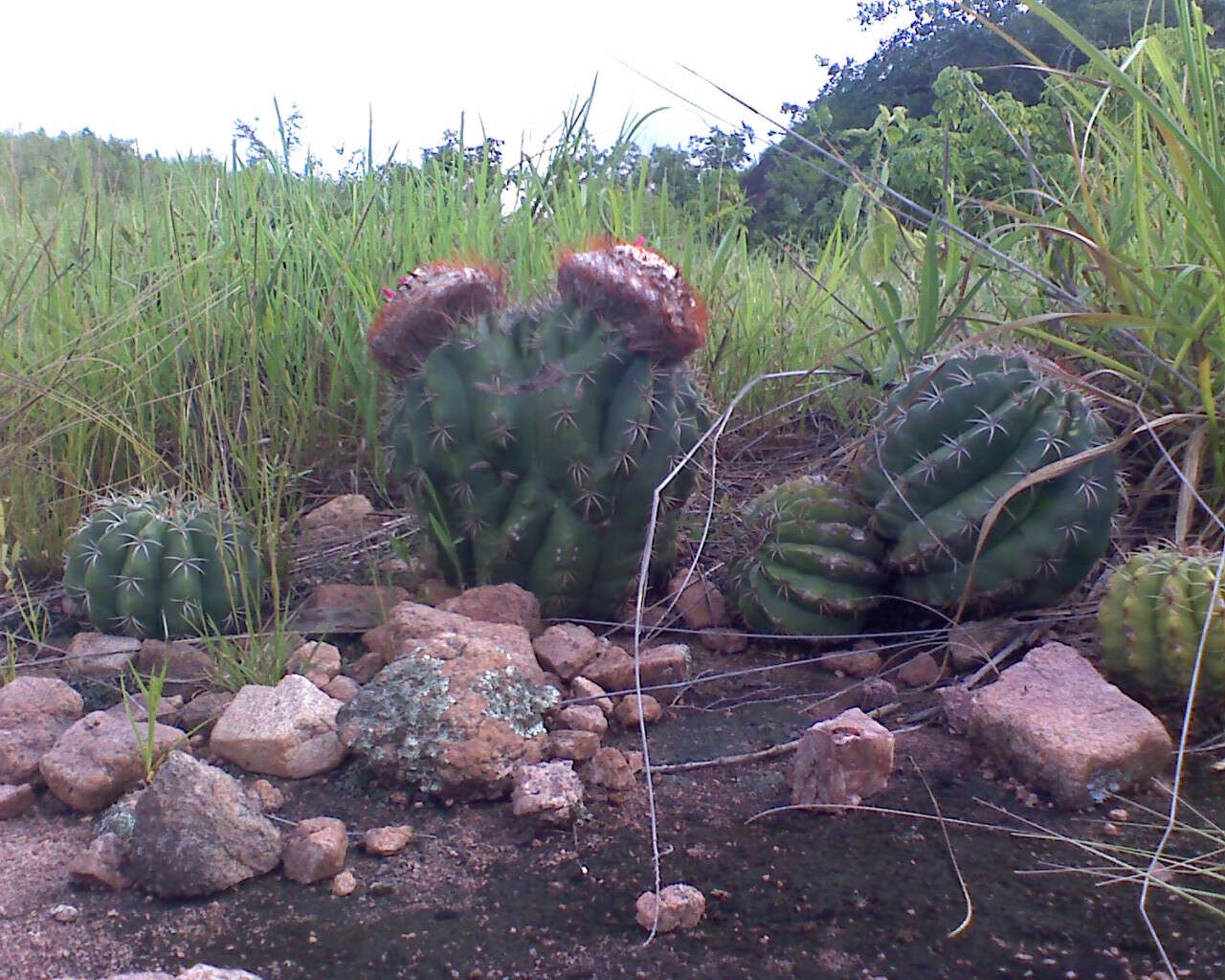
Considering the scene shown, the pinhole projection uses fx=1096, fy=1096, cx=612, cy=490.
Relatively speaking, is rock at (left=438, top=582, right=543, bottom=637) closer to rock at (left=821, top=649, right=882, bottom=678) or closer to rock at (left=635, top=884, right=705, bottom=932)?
rock at (left=821, top=649, right=882, bottom=678)

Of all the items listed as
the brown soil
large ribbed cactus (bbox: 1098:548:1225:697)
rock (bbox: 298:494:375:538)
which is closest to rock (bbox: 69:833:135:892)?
the brown soil

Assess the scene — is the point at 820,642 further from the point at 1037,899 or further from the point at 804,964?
the point at 804,964

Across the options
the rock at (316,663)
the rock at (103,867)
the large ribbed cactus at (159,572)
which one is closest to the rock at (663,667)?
the rock at (316,663)

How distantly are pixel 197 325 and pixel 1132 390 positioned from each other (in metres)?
2.12

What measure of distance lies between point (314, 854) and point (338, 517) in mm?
1338

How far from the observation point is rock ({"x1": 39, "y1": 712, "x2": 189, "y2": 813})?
1.48 metres

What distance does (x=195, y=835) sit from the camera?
1299 mm

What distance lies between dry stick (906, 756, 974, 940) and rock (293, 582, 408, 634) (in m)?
0.99

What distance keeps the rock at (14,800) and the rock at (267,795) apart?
0.30 metres

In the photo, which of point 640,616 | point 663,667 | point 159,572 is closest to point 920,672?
point 663,667

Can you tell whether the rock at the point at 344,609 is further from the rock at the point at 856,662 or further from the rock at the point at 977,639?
the rock at the point at 977,639

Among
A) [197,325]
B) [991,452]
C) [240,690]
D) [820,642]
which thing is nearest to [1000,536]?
[991,452]

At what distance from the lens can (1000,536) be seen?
1971mm

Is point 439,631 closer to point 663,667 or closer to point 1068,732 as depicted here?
point 663,667
